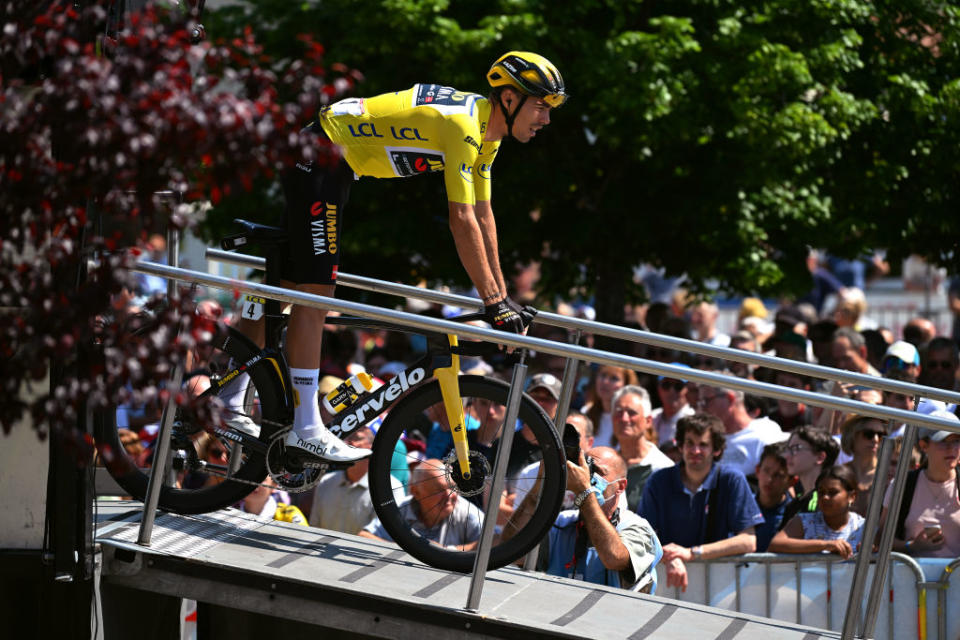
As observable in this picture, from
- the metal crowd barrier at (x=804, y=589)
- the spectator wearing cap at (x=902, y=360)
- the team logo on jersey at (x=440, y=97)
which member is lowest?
the metal crowd barrier at (x=804, y=589)

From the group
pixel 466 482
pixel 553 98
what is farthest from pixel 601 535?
pixel 553 98

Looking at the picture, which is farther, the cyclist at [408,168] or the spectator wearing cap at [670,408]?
the spectator wearing cap at [670,408]

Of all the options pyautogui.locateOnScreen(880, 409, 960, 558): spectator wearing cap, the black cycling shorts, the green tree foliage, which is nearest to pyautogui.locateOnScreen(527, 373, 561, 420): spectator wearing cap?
pyautogui.locateOnScreen(880, 409, 960, 558): spectator wearing cap

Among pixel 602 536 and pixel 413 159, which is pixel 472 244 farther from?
pixel 602 536

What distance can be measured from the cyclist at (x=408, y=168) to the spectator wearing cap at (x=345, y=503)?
1.96m

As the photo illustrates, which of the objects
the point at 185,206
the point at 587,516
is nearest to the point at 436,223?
the point at 587,516

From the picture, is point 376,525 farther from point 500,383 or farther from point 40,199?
point 40,199

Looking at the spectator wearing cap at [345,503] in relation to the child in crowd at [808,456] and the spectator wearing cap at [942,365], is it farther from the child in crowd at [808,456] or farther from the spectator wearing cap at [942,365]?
the spectator wearing cap at [942,365]

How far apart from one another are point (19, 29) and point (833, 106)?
938 cm

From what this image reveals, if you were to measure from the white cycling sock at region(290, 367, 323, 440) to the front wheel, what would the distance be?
0.29m

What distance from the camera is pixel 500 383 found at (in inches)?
222

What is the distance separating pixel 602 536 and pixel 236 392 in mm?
1747

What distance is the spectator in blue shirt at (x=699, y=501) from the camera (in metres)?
7.29

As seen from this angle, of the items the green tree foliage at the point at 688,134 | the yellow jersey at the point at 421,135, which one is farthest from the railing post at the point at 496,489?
the green tree foliage at the point at 688,134
